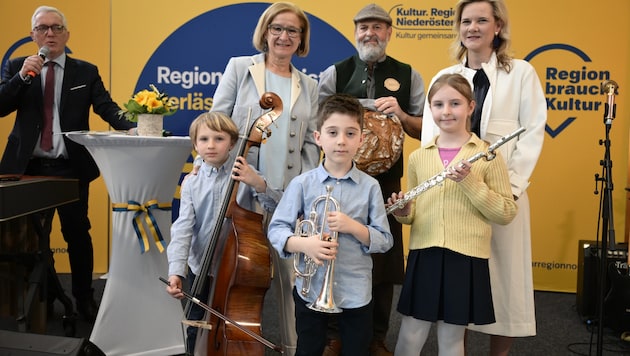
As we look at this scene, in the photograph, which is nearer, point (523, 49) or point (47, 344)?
point (47, 344)

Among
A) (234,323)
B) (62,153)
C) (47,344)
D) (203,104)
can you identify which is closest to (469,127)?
(234,323)

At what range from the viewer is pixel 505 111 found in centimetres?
289

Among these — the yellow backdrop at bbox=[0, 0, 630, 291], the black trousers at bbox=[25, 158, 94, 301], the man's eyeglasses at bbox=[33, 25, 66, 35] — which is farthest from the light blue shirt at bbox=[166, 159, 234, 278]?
the yellow backdrop at bbox=[0, 0, 630, 291]

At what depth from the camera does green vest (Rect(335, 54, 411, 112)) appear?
3309 mm

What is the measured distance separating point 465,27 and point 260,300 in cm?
153

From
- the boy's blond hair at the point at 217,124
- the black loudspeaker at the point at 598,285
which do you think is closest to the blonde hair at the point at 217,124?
the boy's blond hair at the point at 217,124

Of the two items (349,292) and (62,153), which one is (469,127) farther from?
(62,153)

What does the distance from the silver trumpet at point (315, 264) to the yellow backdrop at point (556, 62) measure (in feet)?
10.3

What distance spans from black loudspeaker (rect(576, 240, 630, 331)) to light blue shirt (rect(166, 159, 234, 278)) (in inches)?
104

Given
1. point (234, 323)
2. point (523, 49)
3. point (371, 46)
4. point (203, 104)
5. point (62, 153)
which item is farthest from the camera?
point (203, 104)

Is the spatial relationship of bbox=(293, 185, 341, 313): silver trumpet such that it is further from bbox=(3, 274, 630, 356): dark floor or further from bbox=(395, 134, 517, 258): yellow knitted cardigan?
bbox=(3, 274, 630, 356): dark floor

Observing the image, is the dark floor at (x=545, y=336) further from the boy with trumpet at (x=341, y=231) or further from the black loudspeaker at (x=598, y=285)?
the boy with trumpet at (x=341, y=231)

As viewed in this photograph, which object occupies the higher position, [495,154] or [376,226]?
[495,154]

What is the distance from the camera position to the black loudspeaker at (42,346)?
2357 mm
